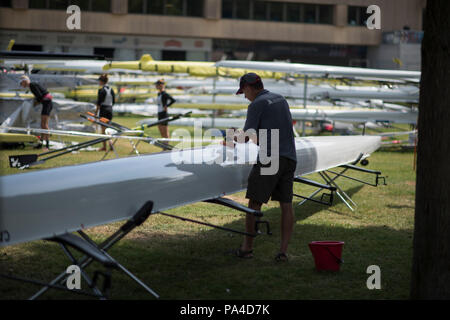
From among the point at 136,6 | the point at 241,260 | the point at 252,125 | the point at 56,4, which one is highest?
the point at 136,6

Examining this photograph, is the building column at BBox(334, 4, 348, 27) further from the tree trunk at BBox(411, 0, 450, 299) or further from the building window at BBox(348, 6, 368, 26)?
the tree trunk at BBox(411, 0, 450, 299)

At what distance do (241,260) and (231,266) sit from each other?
0.77 feet

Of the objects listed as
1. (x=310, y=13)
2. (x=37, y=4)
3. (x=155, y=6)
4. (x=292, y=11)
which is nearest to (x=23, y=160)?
(x=37, y=4)

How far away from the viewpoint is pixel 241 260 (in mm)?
5625

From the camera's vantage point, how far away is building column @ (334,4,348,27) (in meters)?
44.1

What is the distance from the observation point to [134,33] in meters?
41.1

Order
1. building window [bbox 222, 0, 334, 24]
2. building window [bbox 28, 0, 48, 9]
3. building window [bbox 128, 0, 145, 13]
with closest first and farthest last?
building window [bbox 28, 0, 48, 9]
building window [bbox 128, 0, 145, 13]
building window [bbox 222, 0, 334, 24]

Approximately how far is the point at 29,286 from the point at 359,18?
143 feet

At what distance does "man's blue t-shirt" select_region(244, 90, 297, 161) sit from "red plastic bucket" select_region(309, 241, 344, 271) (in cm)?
86

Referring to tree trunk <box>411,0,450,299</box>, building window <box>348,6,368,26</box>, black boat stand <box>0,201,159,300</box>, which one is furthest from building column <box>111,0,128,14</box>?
tree trunk <box>411,0,450,299</box>

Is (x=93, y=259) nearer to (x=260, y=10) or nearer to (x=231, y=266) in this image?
(x=231, y=266)

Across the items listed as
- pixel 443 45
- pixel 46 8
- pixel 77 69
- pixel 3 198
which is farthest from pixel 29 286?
pixel 46 8
